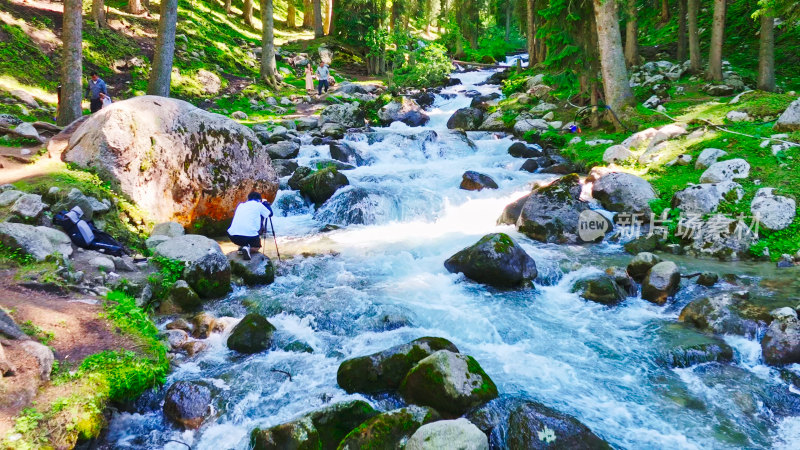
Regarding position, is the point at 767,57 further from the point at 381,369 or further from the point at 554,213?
the point at 381,369

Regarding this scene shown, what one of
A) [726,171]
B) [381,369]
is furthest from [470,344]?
[726,171]

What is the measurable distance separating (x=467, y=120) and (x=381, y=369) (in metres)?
17.5

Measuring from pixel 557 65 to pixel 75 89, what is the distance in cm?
1535

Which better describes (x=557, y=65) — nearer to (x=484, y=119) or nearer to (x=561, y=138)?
(x=561, y=138)

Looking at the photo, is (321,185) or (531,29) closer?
(321,185)

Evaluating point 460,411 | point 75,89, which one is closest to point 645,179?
point 460,411

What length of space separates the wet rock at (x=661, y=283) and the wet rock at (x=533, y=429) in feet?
13.8

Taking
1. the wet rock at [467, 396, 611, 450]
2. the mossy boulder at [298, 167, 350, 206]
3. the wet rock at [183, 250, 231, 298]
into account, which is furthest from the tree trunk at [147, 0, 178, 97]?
the wet rock at [467, 396, 611, 450]

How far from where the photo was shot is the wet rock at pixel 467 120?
2222 cm

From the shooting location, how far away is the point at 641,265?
30.7ft

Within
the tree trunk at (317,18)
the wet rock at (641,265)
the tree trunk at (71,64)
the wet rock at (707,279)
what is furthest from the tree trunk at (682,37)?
the tree trunk at (317,18)

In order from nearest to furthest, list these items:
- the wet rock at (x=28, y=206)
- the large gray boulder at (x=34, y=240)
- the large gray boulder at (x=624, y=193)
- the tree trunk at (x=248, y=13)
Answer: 1. the large gray boulder at (x=34, y=240)
2. the wet rock at (x=28, y=206)
3. the large gray boulder at (x=624, y=193)
4. the tree trunk at (x=248, y=13)

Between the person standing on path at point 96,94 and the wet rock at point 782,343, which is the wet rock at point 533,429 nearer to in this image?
the wet rock at point 782,343

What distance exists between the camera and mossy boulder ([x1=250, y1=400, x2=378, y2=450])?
5238 millimetres
